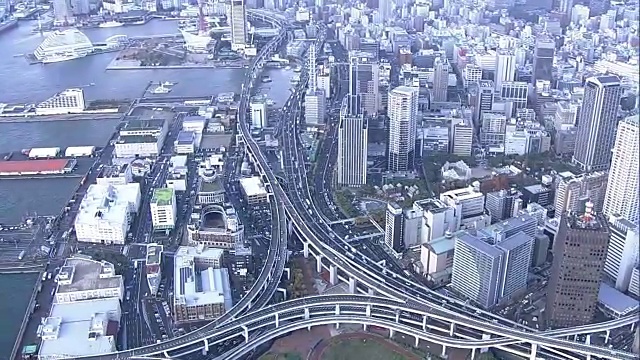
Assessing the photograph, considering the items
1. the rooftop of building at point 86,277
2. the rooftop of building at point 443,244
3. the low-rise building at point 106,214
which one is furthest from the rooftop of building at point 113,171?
the rooftop of building at point 443,244

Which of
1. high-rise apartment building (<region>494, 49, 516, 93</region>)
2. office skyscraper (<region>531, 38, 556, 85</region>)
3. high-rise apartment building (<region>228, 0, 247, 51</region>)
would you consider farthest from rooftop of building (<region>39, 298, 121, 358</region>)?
high-rise apartment building (<region>228, 0, 247, 51</region>)

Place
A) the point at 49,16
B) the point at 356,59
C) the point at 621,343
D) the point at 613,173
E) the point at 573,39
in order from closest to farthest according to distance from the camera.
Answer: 1. the point at 621,343
2. the point at 613,173
3. the point at 356,59
4. the point at 573,39
5. the point at 49,16

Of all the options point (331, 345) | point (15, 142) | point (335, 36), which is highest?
point (335, 36)

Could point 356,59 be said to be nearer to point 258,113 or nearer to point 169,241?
point 258,113

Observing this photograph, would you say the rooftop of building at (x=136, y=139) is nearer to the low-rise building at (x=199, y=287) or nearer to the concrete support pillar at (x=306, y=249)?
the low-rise building at (x=199, y=287)

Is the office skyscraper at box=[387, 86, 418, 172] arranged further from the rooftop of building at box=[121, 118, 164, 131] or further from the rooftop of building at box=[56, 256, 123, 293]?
the rooftop of building at box=[56, 256, 123, 293]

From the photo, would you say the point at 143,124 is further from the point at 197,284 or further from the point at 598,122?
the point at 598,122

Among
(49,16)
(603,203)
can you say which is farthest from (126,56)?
(603,203)
